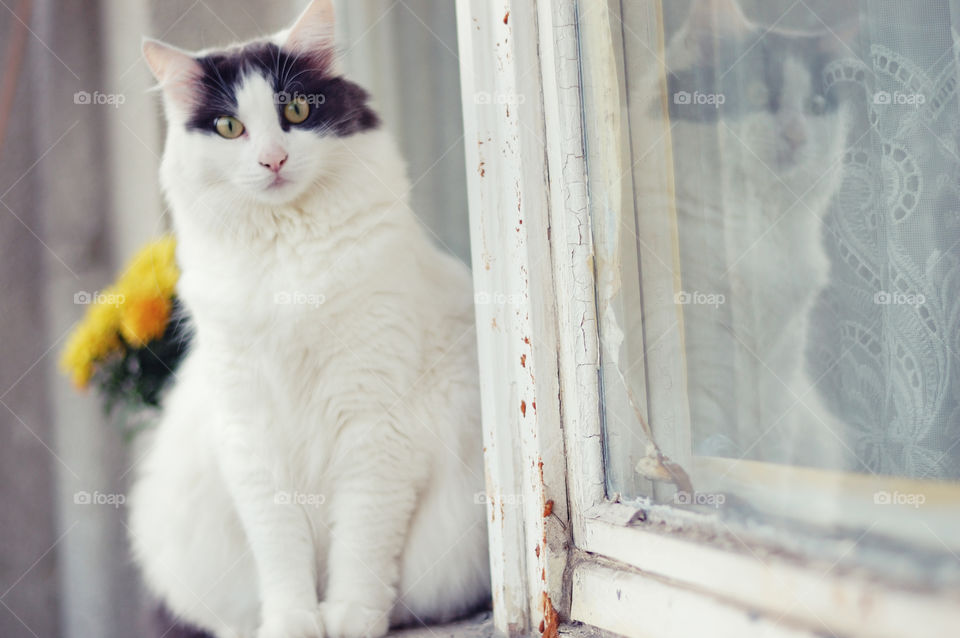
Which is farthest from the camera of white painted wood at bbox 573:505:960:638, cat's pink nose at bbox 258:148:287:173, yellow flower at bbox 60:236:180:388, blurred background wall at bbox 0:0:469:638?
blurred background wall at bbox 0:0:469:638

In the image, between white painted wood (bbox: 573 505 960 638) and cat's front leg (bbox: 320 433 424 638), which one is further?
cat's front leg (bbox: 320 433 424 638)

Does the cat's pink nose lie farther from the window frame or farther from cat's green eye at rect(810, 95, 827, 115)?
cat's green eye at rect(810, 95, 827, 115)

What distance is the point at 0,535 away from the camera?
1545 mm

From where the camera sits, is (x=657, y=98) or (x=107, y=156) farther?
(x=107, y=156)

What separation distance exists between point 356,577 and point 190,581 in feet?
1.11

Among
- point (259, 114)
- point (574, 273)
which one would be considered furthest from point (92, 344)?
point (574, 273)

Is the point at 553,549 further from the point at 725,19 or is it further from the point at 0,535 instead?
the point at 0,535

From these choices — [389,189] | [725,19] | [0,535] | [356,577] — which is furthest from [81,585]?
[725,19]

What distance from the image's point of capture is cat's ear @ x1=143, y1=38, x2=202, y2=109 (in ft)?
3.59
